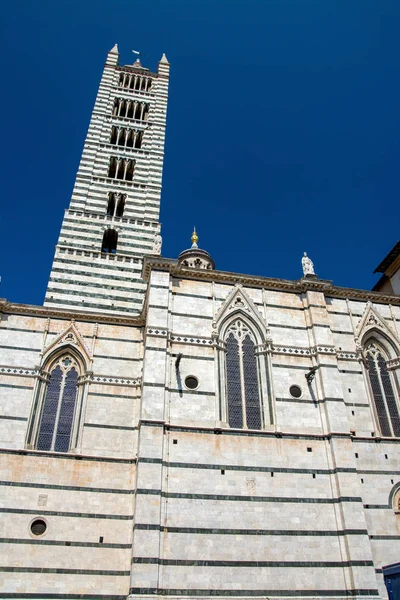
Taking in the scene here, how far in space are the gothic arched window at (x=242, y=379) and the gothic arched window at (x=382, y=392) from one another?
166 inches

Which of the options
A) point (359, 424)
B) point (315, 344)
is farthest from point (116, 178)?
point (359, 424)

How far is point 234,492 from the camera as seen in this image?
45.6ft

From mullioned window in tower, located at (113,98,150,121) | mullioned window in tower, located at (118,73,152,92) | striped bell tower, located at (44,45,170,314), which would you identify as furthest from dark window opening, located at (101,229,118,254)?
mullioned window in tower, located at (118,73,152,92)

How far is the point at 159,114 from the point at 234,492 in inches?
1061

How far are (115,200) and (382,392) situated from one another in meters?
18.5

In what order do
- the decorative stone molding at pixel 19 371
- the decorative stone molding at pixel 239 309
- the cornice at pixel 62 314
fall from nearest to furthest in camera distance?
the decorative stone molding at pixel 19 371
the cornice at pixel 62 314
the decorative stone molding at pixel 239 309

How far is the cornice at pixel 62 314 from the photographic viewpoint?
665 inches

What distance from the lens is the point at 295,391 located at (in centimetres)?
1608

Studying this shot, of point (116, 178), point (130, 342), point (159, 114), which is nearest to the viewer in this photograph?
point (130, 342)

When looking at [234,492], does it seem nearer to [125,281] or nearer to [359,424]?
[359,424]

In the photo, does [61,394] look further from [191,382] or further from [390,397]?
[390,397]

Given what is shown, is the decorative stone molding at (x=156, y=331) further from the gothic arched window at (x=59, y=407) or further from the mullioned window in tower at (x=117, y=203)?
the mullioned window in tower at (x=117, y=203)

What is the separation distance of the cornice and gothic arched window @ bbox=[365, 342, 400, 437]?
8.26m

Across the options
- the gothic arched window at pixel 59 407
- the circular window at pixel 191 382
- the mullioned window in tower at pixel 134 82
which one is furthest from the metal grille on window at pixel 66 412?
the mullioned window in tower at pixel 134 82
